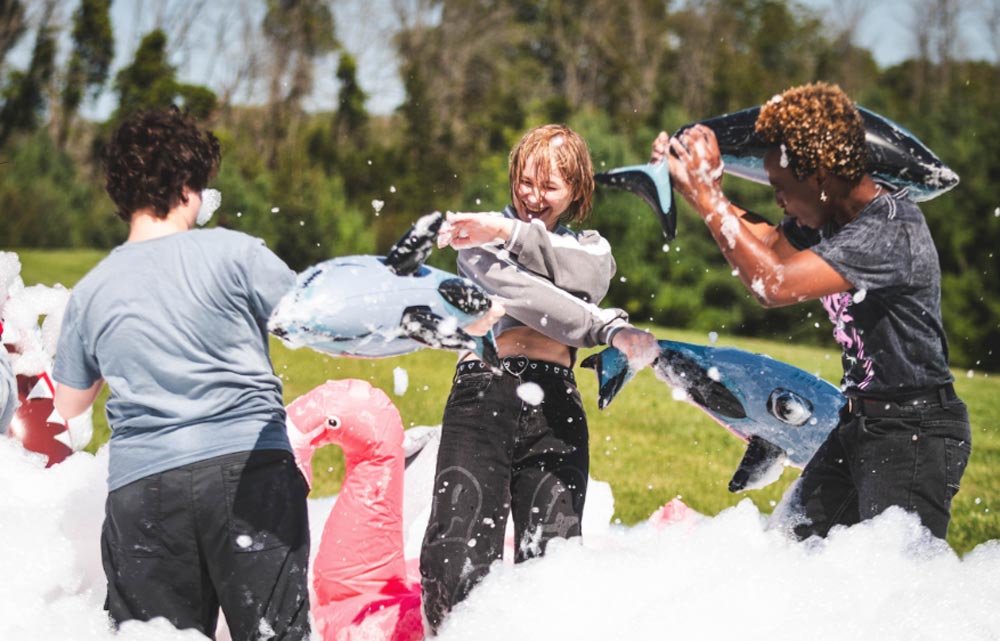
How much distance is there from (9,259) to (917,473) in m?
2.73

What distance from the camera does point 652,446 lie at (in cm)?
712

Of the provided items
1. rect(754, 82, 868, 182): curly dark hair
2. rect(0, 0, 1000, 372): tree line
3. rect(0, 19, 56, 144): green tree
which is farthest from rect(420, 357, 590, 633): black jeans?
rect(0, 19, 56, 144): green tree

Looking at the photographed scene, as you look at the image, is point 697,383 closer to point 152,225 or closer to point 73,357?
point 152,225

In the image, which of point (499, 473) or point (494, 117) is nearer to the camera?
point (499, 473)

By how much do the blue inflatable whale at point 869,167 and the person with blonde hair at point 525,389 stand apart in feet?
0.60

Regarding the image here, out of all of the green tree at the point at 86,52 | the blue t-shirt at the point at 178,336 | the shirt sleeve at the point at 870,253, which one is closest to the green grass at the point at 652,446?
the shirt sleeve at the point at 870,253

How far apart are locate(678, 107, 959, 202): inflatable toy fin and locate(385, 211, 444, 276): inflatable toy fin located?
957mm

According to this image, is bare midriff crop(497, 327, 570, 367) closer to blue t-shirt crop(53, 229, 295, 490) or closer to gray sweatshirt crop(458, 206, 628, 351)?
gray sweatshirt crop(458, 206, 628, 351)

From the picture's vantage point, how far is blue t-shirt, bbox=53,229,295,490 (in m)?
2.29

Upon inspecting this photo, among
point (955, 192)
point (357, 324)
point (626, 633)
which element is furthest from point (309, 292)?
point (955, 192)

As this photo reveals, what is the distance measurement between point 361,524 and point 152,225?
120 centimetres

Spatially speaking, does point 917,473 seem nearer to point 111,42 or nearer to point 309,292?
point 309,292

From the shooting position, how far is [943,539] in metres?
2.72

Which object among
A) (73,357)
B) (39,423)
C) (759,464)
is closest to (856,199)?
(759,464)
